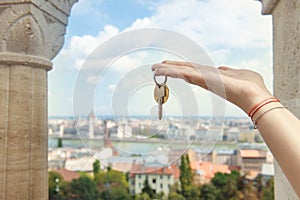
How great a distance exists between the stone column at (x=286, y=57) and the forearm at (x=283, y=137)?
487mm

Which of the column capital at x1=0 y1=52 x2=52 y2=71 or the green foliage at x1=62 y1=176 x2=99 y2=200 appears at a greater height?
the column capital at x1=0 y1=52 x2=52 y2=71

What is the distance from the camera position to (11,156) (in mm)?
1051

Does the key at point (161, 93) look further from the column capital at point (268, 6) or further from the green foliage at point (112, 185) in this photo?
the green foliage at point (112, 185)

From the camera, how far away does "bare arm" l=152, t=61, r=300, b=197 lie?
36 cm

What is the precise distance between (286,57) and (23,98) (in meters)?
0.82

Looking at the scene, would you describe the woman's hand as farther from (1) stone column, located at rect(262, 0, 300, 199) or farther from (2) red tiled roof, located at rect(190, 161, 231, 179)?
(2) red tiled roof, located at rect(190, 161, 231, 179)

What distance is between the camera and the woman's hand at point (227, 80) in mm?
406

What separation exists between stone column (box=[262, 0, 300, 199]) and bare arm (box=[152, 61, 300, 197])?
0.45 m

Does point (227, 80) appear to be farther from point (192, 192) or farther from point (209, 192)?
point (209, 192)

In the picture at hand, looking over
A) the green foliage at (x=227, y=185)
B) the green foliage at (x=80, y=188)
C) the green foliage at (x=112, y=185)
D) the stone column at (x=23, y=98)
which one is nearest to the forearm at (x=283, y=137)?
the stone column at (x=23, y=98)

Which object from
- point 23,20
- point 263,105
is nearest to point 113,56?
point 263,105

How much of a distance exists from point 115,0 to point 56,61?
314 mm

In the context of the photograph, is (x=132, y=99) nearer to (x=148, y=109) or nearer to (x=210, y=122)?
(x=148, y=109)

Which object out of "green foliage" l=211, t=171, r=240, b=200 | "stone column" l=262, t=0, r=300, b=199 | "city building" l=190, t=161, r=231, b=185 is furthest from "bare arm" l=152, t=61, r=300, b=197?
"green foliage" l=211, t=171, r=240, b=200
